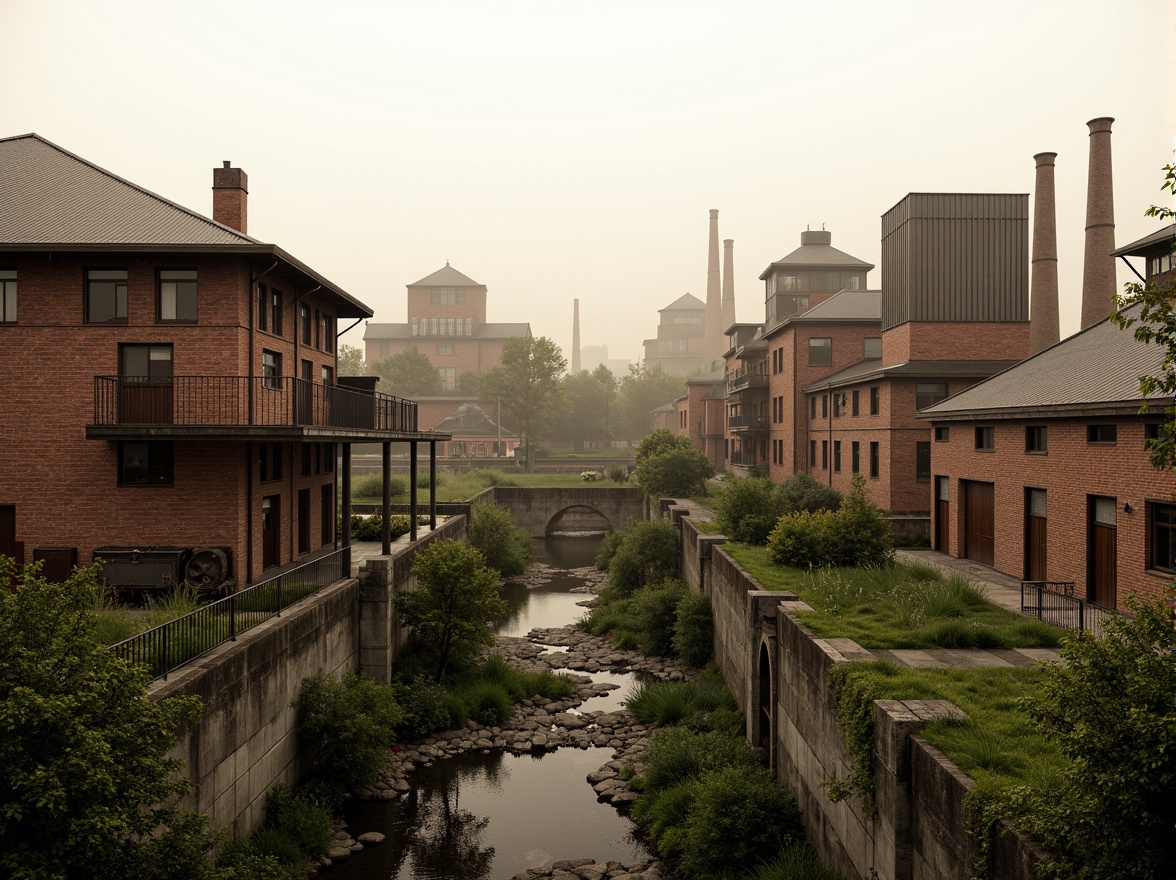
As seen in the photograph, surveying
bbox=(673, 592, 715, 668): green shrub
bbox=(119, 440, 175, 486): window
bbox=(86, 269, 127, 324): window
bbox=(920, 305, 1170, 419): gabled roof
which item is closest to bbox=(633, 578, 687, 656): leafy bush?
bbox=(673, 592, 715, 668): green shrub

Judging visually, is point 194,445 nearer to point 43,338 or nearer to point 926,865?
point 43,338

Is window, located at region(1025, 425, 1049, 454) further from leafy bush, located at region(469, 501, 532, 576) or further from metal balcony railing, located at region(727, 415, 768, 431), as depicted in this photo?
metal balcony railing, located at region(727, 415, 768, 431)

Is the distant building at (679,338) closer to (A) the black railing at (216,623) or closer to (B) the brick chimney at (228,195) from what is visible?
(B) the brick chimney at (228,195)

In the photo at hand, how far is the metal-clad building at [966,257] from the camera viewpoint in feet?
108

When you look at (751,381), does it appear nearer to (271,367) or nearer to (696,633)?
(696,633)

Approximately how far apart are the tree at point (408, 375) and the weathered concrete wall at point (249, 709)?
82.3 meters

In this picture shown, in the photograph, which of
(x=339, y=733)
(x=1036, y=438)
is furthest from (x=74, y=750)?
(x=1036, y=438)

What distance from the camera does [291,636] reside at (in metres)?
15.4

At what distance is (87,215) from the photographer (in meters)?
19.1

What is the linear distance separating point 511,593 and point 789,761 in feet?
81.7

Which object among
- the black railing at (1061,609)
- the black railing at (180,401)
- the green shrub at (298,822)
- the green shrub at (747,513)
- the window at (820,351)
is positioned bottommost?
the green shrub at (298,822)

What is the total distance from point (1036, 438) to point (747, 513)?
29.9ft

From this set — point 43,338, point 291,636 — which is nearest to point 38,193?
point 43,338

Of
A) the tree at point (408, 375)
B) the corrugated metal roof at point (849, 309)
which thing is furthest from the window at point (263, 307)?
the tree at point (408, 375)
